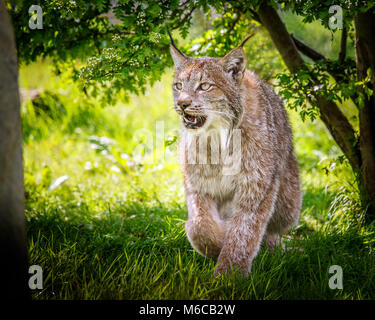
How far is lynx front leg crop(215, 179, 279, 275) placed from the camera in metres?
3.12

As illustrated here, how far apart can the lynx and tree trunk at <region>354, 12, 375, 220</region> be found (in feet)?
2.89

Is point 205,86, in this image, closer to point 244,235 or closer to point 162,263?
point 244,235

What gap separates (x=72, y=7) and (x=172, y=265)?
2.17m

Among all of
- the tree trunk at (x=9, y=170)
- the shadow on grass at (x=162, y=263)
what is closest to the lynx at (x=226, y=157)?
the shadow on grass at (x=162, y=263)

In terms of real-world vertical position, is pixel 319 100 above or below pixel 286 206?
above

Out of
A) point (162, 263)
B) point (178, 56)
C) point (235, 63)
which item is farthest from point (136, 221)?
point (235, 63)

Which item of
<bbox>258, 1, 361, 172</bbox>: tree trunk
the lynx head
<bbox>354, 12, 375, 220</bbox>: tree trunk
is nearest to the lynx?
the lynx head

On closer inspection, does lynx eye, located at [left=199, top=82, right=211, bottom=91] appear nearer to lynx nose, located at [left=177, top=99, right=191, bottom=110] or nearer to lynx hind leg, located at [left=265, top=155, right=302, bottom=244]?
lynx nose, located at [left=177, top=99, right=191, bottom=110]

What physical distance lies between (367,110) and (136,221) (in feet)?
8.18

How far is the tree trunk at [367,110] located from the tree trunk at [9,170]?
2.71 metres

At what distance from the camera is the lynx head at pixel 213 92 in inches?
124

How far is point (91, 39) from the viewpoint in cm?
410

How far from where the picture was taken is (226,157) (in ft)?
10.8

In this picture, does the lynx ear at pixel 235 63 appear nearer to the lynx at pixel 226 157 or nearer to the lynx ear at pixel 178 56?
the lynx at pixel 226 157
